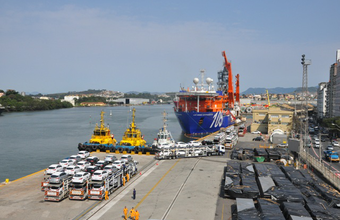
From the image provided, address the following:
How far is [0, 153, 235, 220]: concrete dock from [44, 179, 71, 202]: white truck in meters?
0.31

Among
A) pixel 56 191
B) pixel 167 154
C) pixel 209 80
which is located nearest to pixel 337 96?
pixel 209 80

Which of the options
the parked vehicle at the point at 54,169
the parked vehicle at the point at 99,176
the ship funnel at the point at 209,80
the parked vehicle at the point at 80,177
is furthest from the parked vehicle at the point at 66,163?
the ship funnel at the point at 209,80

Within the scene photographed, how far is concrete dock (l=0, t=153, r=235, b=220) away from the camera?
17.4 metres

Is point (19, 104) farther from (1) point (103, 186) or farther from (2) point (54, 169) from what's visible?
(1) point (103, 186)

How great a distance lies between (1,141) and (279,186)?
55.6m

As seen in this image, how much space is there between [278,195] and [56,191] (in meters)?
13.6

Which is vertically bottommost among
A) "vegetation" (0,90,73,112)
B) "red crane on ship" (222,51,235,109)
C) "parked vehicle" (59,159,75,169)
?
"parked vehicle" (59,159,75,169)

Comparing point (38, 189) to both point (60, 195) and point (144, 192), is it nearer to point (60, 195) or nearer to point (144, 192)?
point (60, 195)

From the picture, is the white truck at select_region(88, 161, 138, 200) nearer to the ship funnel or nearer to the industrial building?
the industrial building

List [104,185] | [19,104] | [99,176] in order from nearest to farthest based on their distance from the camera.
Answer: [104,185]
[99,176]
[19,104]

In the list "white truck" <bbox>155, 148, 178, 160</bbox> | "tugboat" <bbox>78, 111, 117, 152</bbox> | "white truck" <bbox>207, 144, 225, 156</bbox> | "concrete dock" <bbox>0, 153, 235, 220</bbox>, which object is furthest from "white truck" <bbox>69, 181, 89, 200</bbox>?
"tugboat" <bbox>78, 111, 117, 152</bbox>

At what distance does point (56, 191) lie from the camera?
62.6 feet

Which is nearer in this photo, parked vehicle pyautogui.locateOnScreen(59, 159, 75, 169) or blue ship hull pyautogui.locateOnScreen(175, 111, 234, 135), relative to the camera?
parked vehicle pyautogui.locateOnScreen(59, 159, 75, 169)

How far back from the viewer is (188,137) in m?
64.6
